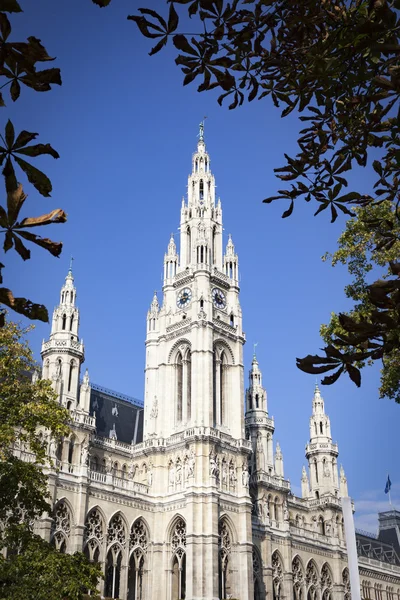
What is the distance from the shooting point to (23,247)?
5535mm

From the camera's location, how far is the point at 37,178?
573 cm

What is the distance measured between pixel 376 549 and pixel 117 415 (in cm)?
4857

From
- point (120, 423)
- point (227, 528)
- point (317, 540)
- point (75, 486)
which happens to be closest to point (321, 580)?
point (317, 540)

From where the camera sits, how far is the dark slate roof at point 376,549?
89.2 metres

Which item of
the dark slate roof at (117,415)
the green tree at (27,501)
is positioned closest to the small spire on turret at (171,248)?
the dark slate roof at (117,415)

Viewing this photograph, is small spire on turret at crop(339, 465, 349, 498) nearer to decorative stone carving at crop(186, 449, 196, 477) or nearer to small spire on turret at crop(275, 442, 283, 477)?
small spire on turret at crop(275, 442, 283, 477)

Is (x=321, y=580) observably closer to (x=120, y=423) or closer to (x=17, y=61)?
(x=120, y=423)

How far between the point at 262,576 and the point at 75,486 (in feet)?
64.5

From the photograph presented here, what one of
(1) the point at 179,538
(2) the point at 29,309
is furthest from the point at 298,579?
(2) the point at 29,309

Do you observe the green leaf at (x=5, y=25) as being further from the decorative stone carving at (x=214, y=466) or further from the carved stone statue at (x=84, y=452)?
the decorative stone carving at (x=214, y=466)

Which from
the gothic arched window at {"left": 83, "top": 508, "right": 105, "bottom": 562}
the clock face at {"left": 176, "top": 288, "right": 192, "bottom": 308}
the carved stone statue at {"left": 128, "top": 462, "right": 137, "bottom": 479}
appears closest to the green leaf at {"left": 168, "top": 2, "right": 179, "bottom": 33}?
the gothic arched window at {"left": 83, "top": 508, "right": 105, "bottom": 562}

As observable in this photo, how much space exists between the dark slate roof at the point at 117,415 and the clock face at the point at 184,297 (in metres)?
11.0

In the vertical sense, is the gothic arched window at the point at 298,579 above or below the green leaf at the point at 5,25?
above

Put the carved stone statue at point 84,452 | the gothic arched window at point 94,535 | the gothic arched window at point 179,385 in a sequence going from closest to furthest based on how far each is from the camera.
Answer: the gothic arched window at point 94,535, the carved stone statue at point 84,452, the gothic arched window at point 179,385
